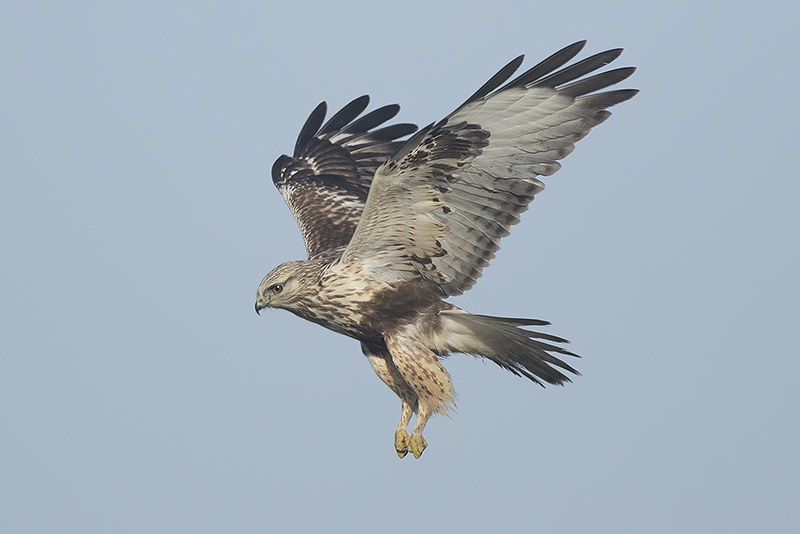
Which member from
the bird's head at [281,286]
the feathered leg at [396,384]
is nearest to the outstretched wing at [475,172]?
the bird's head at [281,286]

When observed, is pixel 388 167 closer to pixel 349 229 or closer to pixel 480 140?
pixel 480 140

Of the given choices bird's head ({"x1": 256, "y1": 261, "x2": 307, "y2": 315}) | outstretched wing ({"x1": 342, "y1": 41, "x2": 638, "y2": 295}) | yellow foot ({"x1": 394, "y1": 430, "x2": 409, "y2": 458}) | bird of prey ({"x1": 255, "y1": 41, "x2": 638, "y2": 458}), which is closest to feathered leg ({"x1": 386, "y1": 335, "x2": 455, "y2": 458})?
bird of prey ({"x1": 255, "y1": 41, "x2": 638, "y2": 458})

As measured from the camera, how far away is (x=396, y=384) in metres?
8.22

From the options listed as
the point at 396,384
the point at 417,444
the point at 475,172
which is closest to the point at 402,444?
the point at 417,444

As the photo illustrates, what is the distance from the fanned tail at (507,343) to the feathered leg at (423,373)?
11.0 inches

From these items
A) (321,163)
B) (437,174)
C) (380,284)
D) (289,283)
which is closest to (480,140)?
(437,174)

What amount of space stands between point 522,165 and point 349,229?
2561mm

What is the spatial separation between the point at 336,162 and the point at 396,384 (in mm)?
3365

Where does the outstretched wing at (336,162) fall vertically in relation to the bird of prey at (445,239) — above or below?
above

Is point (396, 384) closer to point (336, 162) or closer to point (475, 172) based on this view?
point (475, 172)

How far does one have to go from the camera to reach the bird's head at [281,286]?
319 inches

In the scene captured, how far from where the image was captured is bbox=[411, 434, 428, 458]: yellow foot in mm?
7949

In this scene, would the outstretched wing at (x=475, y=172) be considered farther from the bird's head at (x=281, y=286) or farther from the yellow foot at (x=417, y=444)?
the yellow foot at (x=417, y=444)

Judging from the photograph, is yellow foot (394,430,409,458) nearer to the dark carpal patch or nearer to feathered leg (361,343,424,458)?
feathered leg (361,343,424,458)
